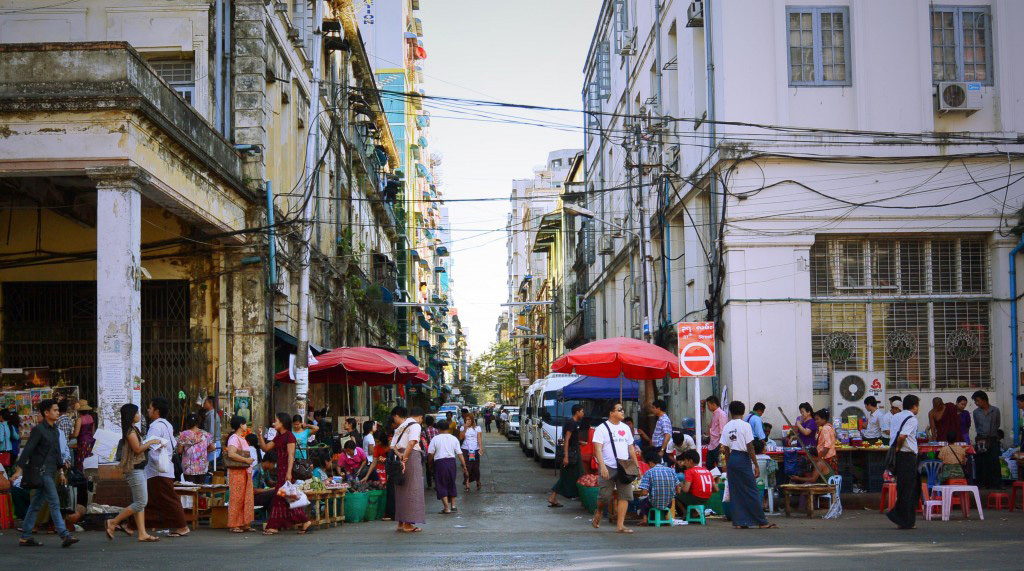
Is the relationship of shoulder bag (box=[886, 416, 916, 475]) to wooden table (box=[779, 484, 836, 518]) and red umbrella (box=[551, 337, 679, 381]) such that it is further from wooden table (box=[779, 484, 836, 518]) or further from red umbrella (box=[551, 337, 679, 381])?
red umbrella (box=[551, 337, 679, 381])

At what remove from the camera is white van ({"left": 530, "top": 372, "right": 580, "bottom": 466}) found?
1179 inches

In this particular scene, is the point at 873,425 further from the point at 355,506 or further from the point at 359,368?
the point at 359,368

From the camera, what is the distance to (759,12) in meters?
23.3

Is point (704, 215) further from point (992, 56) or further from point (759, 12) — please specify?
point (992, 56)

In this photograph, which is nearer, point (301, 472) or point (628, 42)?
point (301, 472)

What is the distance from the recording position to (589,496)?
18266 millimetres

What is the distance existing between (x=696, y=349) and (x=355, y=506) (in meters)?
5.92

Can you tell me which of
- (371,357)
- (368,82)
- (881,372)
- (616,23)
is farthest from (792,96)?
(368,82)

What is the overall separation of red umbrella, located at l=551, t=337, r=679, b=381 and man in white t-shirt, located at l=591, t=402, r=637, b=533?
4.25 m

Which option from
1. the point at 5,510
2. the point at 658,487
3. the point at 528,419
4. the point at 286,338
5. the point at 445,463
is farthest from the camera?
the point at 528,419

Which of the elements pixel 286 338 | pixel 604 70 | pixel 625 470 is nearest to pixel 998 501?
pixel 625 470

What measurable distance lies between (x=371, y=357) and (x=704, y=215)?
26.9ft

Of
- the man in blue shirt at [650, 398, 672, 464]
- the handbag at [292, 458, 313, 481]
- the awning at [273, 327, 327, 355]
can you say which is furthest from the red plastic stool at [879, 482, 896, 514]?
the awning at [273, 327, 327, 355]

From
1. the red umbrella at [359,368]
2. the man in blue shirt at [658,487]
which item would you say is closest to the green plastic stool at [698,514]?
the man in blue shirt at [658,487]
